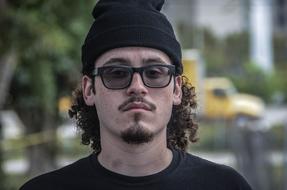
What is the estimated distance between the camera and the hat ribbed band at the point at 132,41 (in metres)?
2.39

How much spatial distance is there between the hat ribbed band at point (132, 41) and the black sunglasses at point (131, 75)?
A: 61 millimetres

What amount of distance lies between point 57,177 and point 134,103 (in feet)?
1.32

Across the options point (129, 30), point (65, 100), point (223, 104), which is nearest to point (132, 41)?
point (129, 30)

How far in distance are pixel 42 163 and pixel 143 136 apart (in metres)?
11.0

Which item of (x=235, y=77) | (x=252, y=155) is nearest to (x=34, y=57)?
(x=252, y=155)

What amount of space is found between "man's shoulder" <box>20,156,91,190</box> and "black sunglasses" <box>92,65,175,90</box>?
12.0 inches

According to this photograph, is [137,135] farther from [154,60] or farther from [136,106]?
[154,60]

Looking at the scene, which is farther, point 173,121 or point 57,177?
point 173,121

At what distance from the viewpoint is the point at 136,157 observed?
7.84 feet

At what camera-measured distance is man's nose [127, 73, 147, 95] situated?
2338 millimetres

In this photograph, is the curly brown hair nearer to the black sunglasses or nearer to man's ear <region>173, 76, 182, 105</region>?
man's ear <region>173, 76, 182, 105</region>

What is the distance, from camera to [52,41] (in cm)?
798

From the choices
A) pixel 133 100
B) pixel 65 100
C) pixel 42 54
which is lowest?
pixel 133 100

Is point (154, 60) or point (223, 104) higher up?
point (223, 104)
